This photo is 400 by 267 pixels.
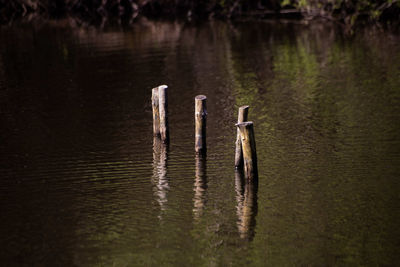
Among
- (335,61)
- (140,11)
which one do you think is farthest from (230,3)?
(335,61)

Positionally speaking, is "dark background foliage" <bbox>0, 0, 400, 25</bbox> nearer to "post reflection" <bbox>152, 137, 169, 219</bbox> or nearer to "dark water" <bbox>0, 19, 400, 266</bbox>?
"dark water" <bbox>0, 19, 400, 266</bbox>

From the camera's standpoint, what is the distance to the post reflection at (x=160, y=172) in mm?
14597

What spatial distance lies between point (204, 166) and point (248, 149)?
2.26 meters

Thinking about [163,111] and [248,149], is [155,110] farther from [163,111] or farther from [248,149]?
[248,149]

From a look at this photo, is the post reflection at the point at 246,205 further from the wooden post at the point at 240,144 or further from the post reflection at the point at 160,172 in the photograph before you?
the post reflection at the point at 160,172

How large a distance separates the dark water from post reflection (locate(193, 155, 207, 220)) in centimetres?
6

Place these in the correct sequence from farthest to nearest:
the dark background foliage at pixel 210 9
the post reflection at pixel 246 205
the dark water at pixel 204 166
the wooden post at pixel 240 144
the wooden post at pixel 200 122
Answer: the dark background foliage at pixel 210 9 < the wooden post at pixel 200 122 < the wooden post at pixel 240 144 < the post reflection at pixel 246 205 < the dark water at pixel 204 166

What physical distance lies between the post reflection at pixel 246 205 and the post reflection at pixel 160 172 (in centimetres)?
147

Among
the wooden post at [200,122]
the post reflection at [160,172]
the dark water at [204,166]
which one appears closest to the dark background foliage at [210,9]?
the dark water at [204,166]

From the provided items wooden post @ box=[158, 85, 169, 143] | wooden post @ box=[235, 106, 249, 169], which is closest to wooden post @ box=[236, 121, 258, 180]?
wooden post @ box=[235, 106, 249, 169]

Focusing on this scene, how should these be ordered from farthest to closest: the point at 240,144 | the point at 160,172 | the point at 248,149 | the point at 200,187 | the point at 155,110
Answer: the point at 155,110, the point at 160,172, the point at 240,144, the point at 200,187, the point at 248,149

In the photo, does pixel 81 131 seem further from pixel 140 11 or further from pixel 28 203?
pixel 140 11

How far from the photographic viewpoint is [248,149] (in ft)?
47.0

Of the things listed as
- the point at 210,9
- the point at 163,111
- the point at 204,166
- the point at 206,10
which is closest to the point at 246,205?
the point at 204,166
